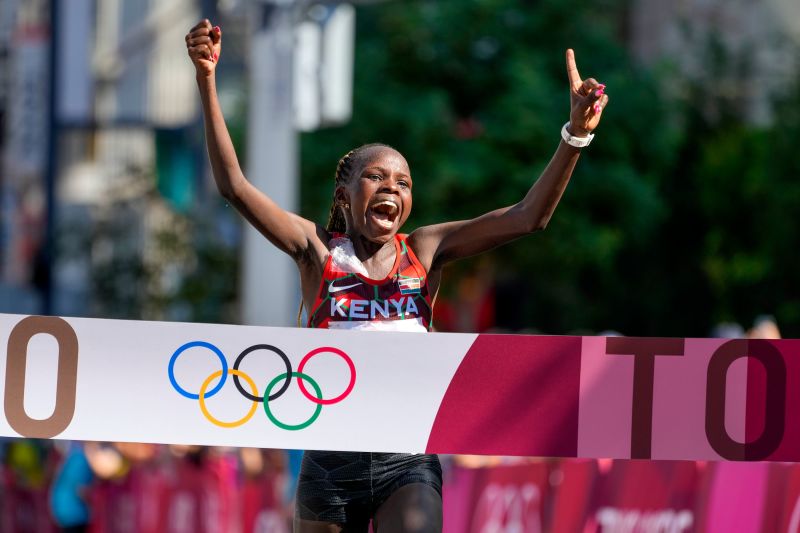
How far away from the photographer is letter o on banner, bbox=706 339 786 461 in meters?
5.15

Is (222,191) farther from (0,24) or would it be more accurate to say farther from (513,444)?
(0,24)

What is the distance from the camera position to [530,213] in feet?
16.6

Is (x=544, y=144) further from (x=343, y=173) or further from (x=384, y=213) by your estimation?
(x=384, y=213)

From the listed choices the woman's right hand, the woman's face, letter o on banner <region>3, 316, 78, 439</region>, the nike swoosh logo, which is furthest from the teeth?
letter o on banner <region>3, 316, 78, 439</region>

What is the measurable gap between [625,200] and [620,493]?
14.6 m

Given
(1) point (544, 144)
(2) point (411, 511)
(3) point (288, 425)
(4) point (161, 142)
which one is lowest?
(2) point (411, 511)

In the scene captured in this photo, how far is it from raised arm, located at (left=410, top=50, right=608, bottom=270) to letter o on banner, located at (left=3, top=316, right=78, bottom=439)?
1162mm

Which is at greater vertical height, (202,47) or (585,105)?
(202,47)

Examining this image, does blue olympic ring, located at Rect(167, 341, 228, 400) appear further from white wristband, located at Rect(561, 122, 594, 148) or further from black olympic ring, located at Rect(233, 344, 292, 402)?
white wristband, located at Rect(561, 122, 594, 148)

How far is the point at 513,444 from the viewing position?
5184 mm

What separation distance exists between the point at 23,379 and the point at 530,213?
1.70 metres

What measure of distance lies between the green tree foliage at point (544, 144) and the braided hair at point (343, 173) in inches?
610

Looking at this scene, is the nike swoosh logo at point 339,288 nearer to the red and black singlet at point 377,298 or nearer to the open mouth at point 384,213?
the red and black singlet at point 377,298

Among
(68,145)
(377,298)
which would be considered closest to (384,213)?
(377,298)
